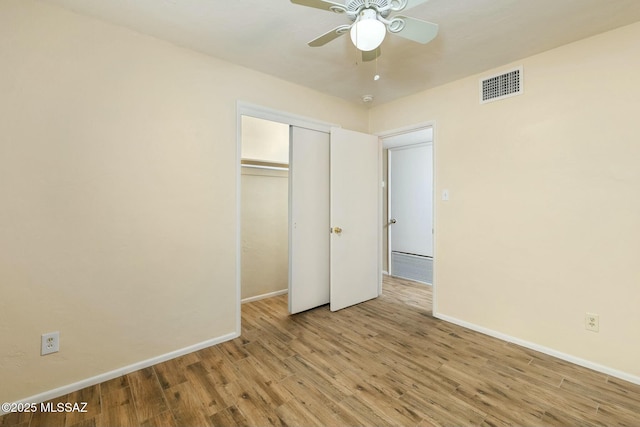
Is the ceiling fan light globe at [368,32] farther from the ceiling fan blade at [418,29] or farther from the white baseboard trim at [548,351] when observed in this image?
the white baseboard trim at [548,351]

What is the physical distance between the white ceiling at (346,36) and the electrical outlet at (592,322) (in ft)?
6.84

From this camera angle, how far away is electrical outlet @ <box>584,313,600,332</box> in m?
2.06

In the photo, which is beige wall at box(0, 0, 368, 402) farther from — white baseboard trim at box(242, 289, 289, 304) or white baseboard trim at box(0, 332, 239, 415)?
white baseboard trim at box(242, 289, 289, 304)

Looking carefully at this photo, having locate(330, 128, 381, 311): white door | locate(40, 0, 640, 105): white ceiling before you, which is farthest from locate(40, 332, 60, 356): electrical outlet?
locate(330, 128, 381, 311): white door

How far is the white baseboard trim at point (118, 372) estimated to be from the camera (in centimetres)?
173

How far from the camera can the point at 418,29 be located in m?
1.51

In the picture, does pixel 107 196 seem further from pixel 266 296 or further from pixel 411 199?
pixel 411 199

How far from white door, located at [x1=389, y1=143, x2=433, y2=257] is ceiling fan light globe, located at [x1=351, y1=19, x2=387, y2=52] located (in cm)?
382

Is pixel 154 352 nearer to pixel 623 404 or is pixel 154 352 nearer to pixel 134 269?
pixel 134 269

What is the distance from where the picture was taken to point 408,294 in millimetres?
3773

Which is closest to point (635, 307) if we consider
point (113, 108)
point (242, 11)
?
point (242, 11)

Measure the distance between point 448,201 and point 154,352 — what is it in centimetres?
299

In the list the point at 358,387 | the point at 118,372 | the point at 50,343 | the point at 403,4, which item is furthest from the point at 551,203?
the point at 50,343

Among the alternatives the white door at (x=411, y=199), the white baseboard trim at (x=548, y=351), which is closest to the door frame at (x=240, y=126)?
the white baseboard trim at (x=548, y=351)
